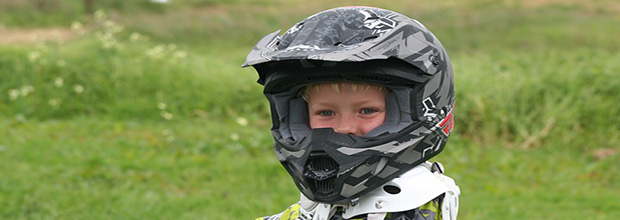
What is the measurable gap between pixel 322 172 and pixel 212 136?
18.0 feet

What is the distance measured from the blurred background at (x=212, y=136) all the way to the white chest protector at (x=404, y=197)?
327 cm

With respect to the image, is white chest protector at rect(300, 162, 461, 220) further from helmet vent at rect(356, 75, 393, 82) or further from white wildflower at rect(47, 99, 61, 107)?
white wildflower at rect(47, 99, 61, 107)

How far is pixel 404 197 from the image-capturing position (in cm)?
231

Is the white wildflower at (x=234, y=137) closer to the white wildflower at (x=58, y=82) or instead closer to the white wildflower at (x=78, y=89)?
the white wildflower at (x=78, y=89)

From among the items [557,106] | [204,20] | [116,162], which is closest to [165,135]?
[116,162]

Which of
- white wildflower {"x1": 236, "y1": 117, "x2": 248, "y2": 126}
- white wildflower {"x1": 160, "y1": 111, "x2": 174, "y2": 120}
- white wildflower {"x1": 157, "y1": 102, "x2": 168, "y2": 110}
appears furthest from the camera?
white wildflower {"x1": 157, "y1": 102, "x2": 168, "y2": 110}

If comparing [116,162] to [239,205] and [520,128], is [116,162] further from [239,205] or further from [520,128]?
[520,128]

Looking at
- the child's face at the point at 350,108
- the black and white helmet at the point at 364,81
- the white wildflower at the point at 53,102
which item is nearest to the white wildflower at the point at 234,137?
the white wildflower at the point at 53,102

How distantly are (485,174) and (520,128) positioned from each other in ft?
3.75

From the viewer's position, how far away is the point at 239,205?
5809 millimetres

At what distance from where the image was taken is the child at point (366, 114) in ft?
7.59

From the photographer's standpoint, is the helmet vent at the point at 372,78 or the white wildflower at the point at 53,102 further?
the white wildflower at the point at 53,102

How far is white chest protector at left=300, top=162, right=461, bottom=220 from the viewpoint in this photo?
2.31 metres

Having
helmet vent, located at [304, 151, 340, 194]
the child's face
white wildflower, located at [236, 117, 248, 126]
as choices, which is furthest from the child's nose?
white wildflower, located at [236, 117, 248, 126]
